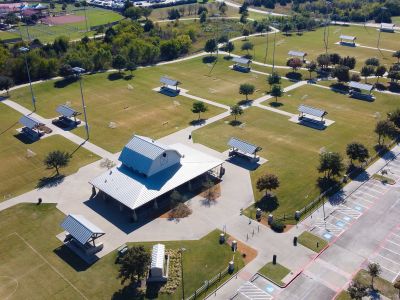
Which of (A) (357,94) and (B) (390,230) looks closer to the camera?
(B) (390,230)

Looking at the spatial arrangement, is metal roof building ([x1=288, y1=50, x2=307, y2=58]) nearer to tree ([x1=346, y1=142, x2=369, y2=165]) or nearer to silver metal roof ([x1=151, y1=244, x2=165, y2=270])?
tree ([x1=346, y1=142, x2=369, y2=165])

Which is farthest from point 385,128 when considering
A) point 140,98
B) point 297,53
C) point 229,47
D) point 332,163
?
point 229,47

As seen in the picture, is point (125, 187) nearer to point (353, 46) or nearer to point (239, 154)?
point (239, 154)

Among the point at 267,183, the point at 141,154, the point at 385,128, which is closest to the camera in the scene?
the point at 267,183

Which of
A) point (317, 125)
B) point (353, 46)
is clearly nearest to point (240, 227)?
point (317, 125)

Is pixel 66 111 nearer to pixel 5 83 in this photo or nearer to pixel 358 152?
pixel 5 83

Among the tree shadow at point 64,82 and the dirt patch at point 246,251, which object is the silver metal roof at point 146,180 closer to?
the dirt patch at point 246,251
